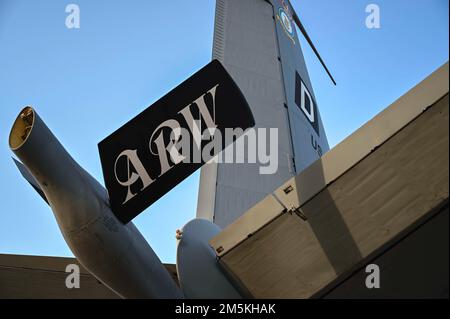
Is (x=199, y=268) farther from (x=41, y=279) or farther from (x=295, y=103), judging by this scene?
(x=295, y=103)

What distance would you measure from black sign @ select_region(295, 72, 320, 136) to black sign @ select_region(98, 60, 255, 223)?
28.4ft

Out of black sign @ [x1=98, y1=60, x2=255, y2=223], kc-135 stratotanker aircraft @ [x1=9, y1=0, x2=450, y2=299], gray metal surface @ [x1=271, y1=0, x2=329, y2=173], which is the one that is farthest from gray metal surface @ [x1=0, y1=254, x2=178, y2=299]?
gray metal surface @ [x1=271, y1=0, x2=329, y2=173]

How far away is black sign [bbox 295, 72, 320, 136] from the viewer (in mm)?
12981

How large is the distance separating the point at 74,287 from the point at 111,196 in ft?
9.61

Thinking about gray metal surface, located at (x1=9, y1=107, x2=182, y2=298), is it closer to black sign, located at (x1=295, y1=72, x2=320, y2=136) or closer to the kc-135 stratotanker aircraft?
the kc-135 stratotanker aircraft

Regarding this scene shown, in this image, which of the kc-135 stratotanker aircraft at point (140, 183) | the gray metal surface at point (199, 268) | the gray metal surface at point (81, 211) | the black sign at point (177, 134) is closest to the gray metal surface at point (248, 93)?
the gray metal surface at point (199, 268)

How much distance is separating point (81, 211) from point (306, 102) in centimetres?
1026

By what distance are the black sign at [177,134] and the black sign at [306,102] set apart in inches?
340

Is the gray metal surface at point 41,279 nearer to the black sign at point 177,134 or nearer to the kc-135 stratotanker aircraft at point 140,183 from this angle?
the kc-135 stratotanker aircraft at point 140,183

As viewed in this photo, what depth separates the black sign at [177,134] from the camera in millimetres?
4168
